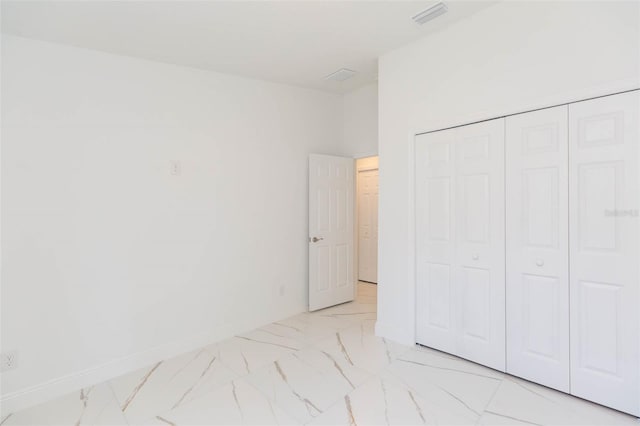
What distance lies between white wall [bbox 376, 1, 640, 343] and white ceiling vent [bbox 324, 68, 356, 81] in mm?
440

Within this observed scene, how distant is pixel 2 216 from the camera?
7.66 feet

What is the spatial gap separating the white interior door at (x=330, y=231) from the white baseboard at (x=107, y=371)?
1053 mm

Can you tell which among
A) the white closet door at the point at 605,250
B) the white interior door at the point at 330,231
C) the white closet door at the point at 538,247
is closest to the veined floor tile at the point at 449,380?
the white closet door at the point at 538,247

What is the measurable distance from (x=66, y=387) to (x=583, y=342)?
3.72 m

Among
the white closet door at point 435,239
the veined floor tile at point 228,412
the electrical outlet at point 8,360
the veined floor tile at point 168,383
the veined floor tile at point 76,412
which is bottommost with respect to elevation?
the veined floor tile at point 76,412

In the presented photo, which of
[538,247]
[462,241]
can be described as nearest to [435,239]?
[462,241]

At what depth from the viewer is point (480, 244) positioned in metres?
2.63

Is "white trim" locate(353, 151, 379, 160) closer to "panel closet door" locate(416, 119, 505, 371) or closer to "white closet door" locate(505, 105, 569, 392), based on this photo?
"panel closet door" locate(416, 119, 505, 371)

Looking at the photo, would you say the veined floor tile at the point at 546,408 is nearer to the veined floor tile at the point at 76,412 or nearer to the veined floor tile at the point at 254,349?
the veined floor tile at the point at 254,349

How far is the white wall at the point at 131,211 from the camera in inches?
95.3

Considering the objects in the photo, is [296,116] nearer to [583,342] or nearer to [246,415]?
[246,415]

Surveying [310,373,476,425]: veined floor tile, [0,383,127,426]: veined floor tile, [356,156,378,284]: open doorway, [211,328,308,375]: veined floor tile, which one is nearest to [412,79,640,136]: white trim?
[310,373,476,425]: veined floor tile

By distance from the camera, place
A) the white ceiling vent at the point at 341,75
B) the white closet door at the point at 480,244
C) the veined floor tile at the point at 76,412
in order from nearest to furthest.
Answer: the veined floor tile at the point at 76,412
the white closet door at the point at 480,244
the white ceiling vent at the point at 341,75

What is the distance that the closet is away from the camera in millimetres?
1989
